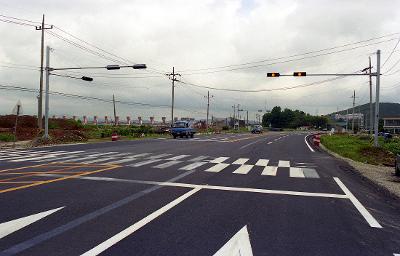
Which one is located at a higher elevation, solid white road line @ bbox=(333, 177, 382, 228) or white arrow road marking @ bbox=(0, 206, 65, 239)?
white arrow road marking @ bbox=(0, 206, 65, 239)

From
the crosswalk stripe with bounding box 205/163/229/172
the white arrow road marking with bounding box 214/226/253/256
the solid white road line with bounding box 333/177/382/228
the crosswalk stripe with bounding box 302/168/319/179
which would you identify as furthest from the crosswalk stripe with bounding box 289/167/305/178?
the white arrow road marking with bounding box 214/226/253/256

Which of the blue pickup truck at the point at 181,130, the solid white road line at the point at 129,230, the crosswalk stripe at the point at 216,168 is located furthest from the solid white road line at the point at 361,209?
the blue pickup truck at the point at 181,130

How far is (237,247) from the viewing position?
236 inches

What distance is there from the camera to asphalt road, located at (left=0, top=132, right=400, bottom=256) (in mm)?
6047

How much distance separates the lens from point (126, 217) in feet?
25.3

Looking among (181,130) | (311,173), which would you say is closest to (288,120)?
(181,130)

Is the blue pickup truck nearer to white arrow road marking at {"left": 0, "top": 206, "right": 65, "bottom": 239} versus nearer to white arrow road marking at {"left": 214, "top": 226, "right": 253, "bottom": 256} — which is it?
white arrow road marking at {"left": 0, "top": 206, "right": 65, "bottom": 239}

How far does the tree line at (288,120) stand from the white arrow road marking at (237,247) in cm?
17906

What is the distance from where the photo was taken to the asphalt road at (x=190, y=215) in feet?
19.8

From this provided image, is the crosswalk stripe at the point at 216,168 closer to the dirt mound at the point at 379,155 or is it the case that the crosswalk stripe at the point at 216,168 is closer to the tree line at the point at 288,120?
the dirt mound at the point at 379,155

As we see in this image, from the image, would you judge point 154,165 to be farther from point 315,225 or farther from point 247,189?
point 315,225

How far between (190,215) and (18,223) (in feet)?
10.1

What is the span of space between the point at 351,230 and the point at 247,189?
14.8 ft

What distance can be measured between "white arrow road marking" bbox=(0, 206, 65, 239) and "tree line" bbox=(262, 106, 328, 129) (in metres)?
179
